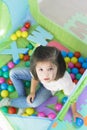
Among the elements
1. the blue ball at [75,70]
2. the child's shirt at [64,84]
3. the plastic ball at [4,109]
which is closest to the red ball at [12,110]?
the plastic ball at [4,109]

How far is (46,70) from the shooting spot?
114 cm

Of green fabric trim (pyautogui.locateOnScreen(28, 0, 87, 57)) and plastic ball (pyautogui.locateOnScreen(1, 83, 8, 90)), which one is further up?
green fabric trim (pyautogui.locateOnScreen(28, 0, 87, 57))

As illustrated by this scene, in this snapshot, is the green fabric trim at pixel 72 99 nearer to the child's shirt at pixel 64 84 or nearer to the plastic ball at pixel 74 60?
the child's shirt at pixel 64 84

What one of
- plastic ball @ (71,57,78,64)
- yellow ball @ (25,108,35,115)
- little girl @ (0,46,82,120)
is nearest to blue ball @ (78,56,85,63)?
plastic ball @ (71,57,78,64)

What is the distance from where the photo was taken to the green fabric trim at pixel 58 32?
1.45m

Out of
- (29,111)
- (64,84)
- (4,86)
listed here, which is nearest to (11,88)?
(4,86)

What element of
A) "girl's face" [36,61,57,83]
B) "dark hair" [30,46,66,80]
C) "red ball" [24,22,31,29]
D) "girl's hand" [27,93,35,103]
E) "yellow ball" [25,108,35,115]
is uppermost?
"dark hair" [30,46,66,80]

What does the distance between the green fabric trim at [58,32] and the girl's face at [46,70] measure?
0.32 metres

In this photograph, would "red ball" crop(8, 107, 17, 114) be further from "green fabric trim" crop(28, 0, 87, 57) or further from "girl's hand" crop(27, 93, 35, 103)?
"green fabric trim" crop(28, 0, 87, 57)

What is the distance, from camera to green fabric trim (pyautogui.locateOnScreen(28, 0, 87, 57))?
56.9 inches

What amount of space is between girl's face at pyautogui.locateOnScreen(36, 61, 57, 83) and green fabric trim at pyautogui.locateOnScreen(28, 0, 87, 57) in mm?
317

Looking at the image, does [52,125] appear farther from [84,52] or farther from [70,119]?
[84,52]

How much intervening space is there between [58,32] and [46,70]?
0.38 metres

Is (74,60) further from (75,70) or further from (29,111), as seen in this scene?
(29,111)
